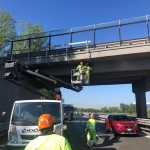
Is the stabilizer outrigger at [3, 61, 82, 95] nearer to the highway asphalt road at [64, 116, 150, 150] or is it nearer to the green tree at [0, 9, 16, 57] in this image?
the highway asphalt road at [64, 116, 150, 150]

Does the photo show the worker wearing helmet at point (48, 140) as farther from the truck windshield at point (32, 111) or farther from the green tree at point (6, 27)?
the green tree at point (6, 27)

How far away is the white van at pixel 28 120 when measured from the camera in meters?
8.98

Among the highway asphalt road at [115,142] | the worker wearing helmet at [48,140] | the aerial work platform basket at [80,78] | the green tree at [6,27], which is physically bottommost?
the highway asphalt road at [115,142]

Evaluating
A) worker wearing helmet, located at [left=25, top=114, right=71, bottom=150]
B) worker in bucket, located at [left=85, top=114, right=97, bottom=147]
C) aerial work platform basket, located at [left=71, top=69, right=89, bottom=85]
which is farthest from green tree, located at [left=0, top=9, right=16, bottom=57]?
worker wearing helmet, located at [left=25, top=114, right=71, bottom=150]

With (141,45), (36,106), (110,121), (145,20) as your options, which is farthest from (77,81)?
(36,106)

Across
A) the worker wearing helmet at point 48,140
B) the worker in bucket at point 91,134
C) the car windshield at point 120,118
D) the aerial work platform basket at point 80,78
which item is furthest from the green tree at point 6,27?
the worker wearing helmet at point 48,140

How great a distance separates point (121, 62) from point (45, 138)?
1923 centimetres

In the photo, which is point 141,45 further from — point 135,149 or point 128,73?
point 135,149

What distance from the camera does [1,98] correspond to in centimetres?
2192

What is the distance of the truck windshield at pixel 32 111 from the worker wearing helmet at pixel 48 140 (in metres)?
5.86

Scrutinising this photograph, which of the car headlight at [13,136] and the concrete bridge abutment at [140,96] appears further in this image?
the concrete bridge abutment at [140,96]

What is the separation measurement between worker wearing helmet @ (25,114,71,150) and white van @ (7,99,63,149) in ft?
18.1

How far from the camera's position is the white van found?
29.5ft

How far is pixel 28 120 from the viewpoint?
9305 millimetres
